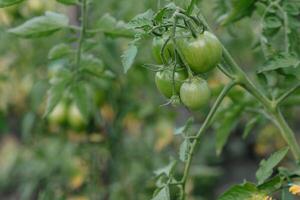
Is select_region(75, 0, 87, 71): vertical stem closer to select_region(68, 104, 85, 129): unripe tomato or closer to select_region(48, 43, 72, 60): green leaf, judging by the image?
select_region(48, 43, 72, 60): green leaf

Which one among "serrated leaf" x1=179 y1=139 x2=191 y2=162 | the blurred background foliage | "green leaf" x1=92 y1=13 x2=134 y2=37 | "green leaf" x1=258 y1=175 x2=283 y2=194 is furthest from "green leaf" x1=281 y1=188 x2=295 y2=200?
the blurred background foliage

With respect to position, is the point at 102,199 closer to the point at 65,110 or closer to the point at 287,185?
the point at 65,110

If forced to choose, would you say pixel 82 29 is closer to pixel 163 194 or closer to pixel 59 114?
pixel 163 194

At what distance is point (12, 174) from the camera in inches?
118

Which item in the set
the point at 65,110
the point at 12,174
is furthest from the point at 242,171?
the point at 65,110

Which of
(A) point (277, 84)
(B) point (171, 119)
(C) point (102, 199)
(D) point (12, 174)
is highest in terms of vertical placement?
(A) point (277, 84)

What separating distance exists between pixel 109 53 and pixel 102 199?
0.53 m

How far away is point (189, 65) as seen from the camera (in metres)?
0.98

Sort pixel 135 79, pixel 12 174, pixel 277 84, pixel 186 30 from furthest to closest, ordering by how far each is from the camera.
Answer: pixel 12 174 → pixel 135 79 → pixel 277 84 → pixel 186 30

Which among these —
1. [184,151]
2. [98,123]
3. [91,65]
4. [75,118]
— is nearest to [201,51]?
[184,151]

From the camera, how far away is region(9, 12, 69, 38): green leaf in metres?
1.28

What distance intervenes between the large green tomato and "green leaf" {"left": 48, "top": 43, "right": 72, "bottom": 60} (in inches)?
18.0

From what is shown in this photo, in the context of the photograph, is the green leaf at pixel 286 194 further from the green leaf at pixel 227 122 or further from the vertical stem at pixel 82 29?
the vertical stem at pixel 82 29

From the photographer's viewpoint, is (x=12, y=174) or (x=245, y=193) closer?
(x=245, y=193)
